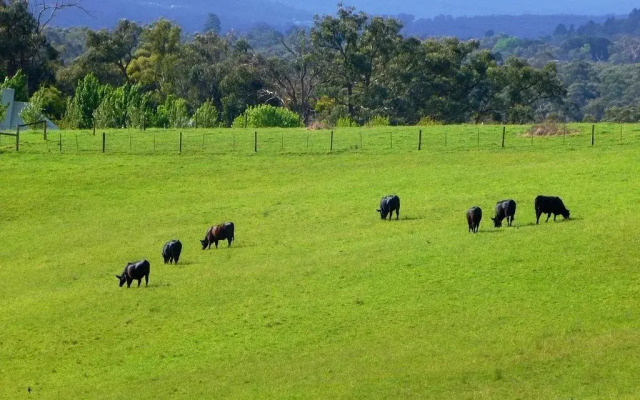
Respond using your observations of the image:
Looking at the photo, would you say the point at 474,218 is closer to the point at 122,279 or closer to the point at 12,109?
the point at 122,279

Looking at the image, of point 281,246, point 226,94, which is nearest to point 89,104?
point 226,94

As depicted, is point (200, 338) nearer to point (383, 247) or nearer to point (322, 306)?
point (322, 306)

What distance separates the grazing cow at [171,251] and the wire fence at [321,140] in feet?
96.0

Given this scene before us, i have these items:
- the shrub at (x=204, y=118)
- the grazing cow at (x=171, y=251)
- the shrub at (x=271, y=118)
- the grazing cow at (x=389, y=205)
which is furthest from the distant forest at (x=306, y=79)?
the grazing cow at (x=171, y=251)

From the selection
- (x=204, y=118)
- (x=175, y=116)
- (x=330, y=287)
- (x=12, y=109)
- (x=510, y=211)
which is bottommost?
(x=330, y=287)

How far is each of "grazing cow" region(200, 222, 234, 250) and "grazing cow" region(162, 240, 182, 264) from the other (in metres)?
2.68

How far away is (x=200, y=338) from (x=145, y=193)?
95.4 ft

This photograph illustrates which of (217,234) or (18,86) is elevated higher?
(18,86)

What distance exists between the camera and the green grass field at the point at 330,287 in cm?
3016

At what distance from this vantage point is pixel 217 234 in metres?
46.5

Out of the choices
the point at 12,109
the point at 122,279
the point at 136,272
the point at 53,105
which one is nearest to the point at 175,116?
the point at 12,109

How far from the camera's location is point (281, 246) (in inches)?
1815

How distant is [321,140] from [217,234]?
31078 mm

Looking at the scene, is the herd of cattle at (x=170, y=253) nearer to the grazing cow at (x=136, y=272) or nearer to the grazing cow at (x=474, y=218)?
the grazing cow at (x=136, y=272)
